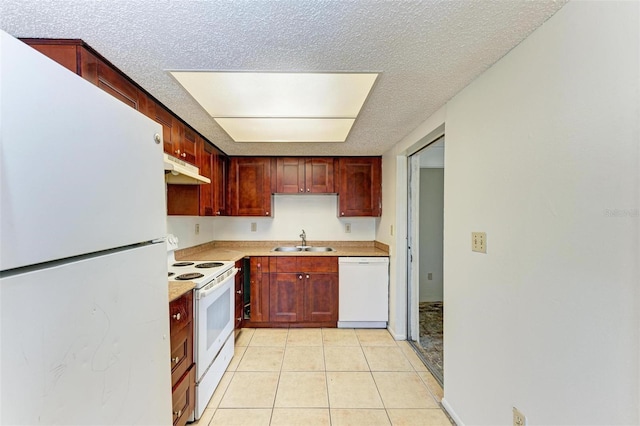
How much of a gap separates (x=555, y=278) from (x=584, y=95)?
66cm

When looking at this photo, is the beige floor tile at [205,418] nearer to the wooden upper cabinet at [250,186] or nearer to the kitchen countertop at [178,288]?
the kitchen countertop at [178,288]

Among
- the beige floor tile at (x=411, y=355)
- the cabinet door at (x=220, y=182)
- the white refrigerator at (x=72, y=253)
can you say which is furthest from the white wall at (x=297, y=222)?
the white refrigerator at (x=72, y=253)

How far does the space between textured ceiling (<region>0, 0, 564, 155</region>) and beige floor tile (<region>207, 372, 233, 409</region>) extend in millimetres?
2091

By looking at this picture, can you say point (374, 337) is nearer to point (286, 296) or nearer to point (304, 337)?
point (304, 337)

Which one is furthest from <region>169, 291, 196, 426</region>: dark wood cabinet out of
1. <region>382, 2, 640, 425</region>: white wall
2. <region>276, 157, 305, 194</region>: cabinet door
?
<region>276, 157, 305, 194</region>: cabinet door

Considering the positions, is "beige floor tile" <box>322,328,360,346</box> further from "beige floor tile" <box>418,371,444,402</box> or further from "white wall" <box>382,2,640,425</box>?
"white wall" <box>382,2,640,425</box>

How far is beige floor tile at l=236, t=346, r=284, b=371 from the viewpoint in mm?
2230

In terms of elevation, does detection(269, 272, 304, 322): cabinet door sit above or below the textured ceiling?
below

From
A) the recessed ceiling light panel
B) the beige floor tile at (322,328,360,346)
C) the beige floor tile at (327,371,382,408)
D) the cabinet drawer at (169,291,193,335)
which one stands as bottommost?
the beige floor tile at (322,328,360,346)

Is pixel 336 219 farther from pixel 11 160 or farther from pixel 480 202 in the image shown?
pixel 11 160

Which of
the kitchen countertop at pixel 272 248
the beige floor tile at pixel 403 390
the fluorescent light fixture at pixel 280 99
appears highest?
the fluorescent light fixture at pixel 280 99

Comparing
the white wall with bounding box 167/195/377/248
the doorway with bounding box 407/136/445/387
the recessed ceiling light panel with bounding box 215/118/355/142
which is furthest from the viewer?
the white wall with bounding box 167/195/377/248

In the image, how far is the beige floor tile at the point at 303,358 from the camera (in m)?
2.23

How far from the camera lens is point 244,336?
110 inches
